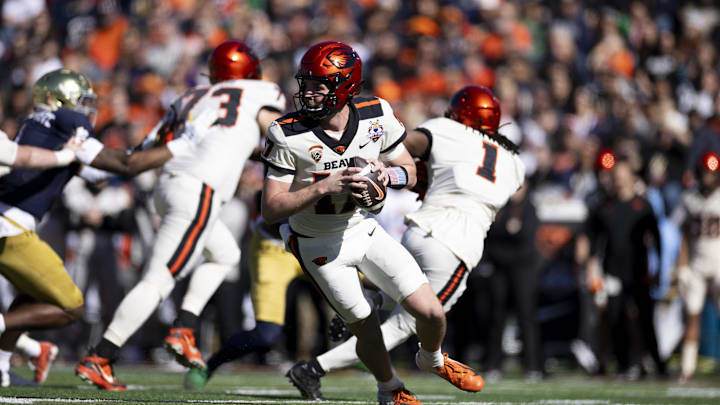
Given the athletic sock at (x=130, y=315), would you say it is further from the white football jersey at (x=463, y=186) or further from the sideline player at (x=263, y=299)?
the white football jersey at (x=463, y=186)

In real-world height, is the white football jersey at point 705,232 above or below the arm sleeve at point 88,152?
below

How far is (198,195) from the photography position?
6.90 metres

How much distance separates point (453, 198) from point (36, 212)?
257 centimetres

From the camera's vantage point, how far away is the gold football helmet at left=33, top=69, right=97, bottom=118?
6.79 meters

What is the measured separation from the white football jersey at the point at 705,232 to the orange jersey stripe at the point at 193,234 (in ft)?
16.9

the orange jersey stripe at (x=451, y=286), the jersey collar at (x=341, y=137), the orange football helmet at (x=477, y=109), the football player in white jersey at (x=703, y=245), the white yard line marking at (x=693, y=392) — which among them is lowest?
the white yard line marking at (x=693, y=392)

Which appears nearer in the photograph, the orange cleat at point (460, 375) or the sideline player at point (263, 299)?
the orange cleat at point (460, 375)

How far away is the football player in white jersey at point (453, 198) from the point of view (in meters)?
6.14

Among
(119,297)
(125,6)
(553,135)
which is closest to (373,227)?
(119,297)

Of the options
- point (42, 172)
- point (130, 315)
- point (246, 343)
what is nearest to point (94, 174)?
point (42, 172)

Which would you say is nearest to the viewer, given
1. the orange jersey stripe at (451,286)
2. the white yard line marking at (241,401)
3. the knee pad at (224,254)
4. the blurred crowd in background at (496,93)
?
the white yard line marking at (241,401)

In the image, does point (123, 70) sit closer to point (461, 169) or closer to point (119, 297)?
point (119, 297)

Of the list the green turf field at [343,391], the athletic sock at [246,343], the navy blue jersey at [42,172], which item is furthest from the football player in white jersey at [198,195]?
the navy blue jersey at [42,172]

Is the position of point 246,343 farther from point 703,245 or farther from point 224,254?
point 703,245
